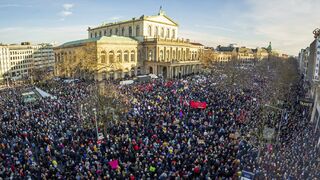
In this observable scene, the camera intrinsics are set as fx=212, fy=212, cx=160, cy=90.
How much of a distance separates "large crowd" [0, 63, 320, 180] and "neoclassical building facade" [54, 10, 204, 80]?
81.5 ft

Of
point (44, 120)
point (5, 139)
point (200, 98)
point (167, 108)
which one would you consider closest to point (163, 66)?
point (200, 98)

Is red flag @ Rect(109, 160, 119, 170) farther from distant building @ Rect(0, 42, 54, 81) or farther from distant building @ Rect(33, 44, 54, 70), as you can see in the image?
distant building @ Rect(33, 44, 54, 70)

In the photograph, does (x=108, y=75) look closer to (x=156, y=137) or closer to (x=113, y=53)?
(x=113, y=53)

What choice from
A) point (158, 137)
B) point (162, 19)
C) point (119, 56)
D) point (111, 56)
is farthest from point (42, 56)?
point (158, 137)

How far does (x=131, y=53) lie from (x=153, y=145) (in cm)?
4218

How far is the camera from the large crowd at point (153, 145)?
12852mm

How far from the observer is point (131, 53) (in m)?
55.0

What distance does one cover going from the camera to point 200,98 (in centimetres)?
2864

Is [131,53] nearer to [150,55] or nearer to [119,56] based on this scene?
[119,56]

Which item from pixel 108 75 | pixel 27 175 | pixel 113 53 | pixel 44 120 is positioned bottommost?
pixel 27 175

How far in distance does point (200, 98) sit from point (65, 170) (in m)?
19.5

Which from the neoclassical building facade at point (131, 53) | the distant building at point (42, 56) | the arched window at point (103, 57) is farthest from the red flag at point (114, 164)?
the distant building at point (42, 56)

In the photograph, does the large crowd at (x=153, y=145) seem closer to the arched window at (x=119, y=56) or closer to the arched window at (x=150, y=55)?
the arched window at (x=119, y=56)

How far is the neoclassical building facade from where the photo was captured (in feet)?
158
